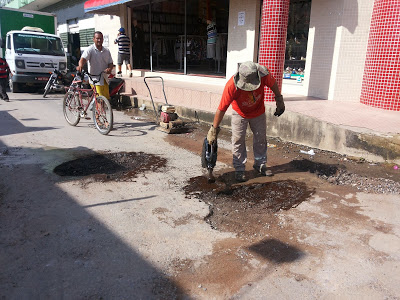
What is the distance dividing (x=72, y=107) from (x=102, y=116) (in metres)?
1.16

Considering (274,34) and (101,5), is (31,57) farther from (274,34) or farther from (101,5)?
(274,34)

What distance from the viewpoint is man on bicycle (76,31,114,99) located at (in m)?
7.40

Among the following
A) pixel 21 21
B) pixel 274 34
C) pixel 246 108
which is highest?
pixel 21 21

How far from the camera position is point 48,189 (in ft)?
14.3

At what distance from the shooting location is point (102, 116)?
7277mm

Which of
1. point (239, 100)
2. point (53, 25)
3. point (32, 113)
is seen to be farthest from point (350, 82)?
point (53, 25)

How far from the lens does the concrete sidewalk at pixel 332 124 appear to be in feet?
17.8

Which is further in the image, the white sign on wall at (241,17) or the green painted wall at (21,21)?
the green painted wall at (21,21)

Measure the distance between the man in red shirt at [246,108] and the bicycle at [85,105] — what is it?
3245 mm

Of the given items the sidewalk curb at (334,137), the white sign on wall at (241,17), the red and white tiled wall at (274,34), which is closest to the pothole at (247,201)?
the sidewalk curb at (334,137)

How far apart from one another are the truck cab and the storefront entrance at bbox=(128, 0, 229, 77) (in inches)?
144

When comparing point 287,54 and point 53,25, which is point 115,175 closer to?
point 287,54

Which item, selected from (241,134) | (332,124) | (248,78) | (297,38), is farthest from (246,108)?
(297,38)

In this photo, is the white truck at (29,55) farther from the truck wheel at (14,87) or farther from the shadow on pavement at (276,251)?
the shadow on pavement at (276,251)
